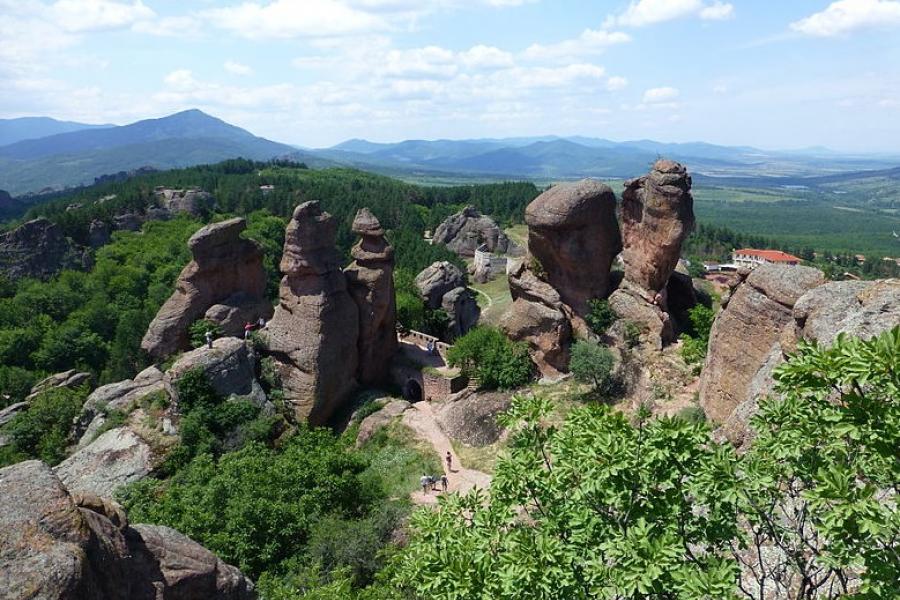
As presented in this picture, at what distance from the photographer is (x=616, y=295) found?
112 feet

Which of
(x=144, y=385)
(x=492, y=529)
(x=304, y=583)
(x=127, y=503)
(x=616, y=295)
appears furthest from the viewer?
(x=616, y=295)

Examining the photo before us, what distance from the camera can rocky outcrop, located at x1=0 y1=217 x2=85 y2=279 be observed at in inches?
2719

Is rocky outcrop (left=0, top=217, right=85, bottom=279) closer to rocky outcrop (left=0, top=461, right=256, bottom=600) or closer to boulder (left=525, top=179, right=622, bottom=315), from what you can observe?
boulder (left=525, top=179, right=622, bottom=315)

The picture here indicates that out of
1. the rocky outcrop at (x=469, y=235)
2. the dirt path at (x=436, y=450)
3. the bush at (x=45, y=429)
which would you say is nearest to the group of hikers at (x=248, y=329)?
the bush at (x=45, y=429)

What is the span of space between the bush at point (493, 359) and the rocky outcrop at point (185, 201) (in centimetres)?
7695

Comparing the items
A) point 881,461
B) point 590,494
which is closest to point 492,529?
point 590,494

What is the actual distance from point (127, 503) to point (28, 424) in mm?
13570

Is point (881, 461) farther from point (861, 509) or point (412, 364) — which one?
point (412, 364)

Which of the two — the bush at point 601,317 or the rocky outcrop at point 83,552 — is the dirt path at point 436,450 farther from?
the rocky outcrop at point 83,552

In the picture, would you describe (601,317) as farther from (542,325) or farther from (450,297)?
(450,297)

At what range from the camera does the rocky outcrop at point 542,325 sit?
33.2 metres


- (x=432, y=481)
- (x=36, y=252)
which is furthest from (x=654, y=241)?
(x=36, y=252)

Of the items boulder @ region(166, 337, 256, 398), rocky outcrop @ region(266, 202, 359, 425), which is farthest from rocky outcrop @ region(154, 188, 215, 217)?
→ boulder @ region(166, 337, 256, 398)

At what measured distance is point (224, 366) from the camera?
29875 millimetres
